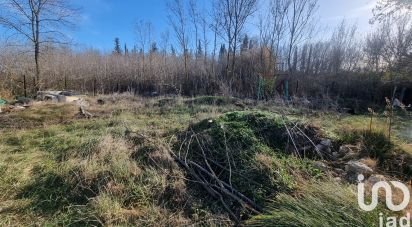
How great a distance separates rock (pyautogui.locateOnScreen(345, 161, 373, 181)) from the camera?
2.80 meters

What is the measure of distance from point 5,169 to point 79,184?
1102 millimetres

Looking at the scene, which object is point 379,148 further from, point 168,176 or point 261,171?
point 168,176

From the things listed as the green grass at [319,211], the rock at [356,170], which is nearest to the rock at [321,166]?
the rock at [356,170]

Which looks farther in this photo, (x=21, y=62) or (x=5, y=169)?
(x=21, y=62)

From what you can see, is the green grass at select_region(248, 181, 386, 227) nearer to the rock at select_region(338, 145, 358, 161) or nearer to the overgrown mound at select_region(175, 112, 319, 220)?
the overgrown mound at select_region(175, 112, 319, 220)

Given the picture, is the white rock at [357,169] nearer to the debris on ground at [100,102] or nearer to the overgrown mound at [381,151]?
the overgrown mound at [381,151]

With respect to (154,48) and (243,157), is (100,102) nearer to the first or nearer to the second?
(243,157)

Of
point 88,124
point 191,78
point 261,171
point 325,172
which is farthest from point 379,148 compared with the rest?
point 191,78

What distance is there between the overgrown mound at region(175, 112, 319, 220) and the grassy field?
0.01 metres

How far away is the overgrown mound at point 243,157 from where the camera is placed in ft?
8.43

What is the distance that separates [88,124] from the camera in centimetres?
510

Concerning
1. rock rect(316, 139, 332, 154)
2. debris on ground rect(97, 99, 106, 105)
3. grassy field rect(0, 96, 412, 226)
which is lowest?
grassy field rect(0, 96, 412, 226)

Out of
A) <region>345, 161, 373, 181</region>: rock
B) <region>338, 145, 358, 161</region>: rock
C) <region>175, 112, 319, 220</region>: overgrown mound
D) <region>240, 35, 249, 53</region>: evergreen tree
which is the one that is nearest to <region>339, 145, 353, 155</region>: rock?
<region>338, 145, 358, 161</region>: rock

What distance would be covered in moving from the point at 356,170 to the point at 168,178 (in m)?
2.10
